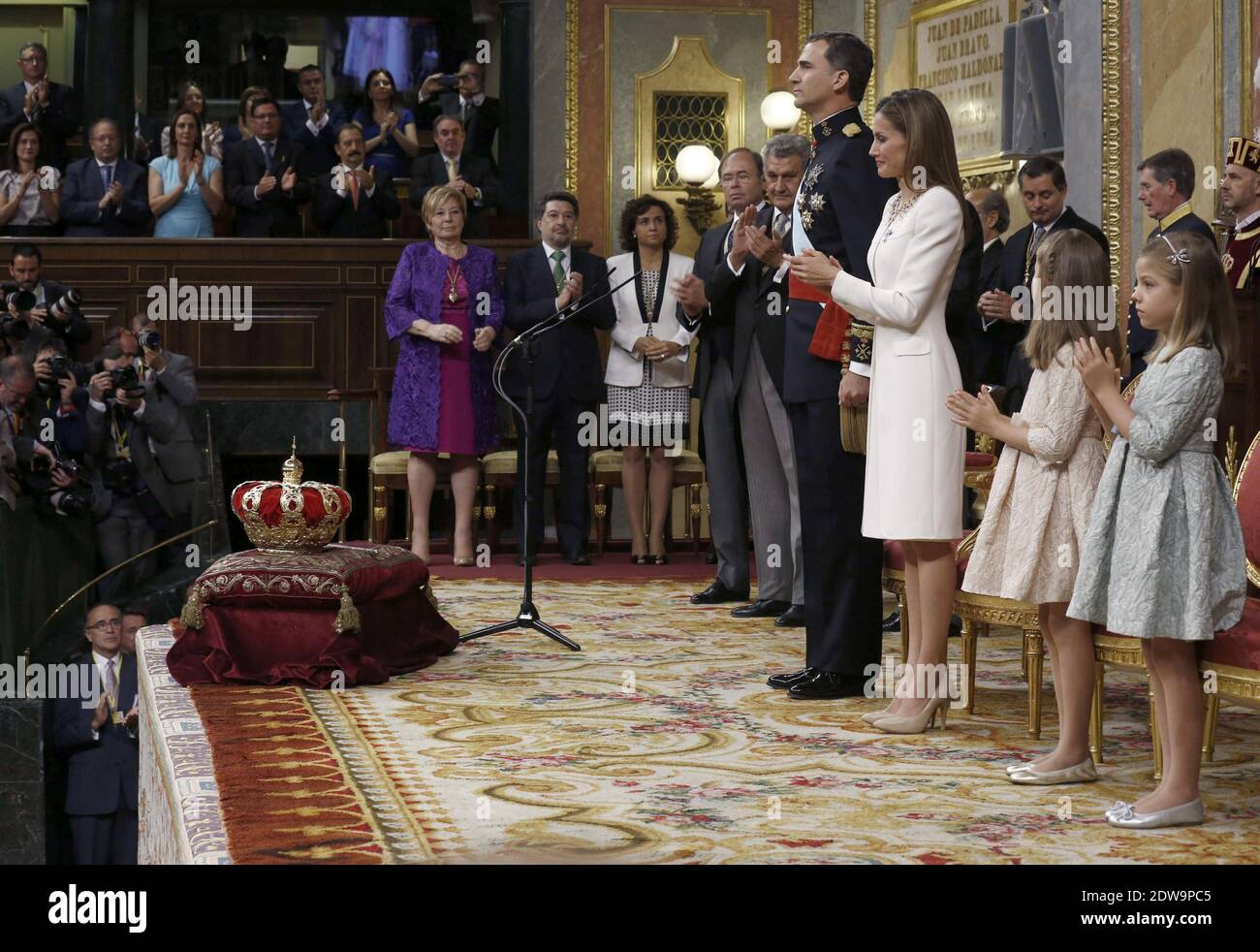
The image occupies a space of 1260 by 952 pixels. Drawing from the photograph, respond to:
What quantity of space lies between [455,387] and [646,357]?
916mm

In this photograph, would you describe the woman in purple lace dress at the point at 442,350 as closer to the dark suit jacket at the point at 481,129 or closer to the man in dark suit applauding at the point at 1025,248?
the man in dark suit applauding at the point at 1025,248

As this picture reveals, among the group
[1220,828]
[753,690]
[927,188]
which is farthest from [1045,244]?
[753,690]

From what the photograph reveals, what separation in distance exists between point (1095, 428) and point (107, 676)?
5.71 m

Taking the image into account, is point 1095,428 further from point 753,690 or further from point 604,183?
point 604,183

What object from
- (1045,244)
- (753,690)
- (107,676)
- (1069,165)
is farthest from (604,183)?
(1045,244)

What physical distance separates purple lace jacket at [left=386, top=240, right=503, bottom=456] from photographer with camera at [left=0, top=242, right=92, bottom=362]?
5.69 feet

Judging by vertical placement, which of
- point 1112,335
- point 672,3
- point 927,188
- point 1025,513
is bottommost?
point 1025,513

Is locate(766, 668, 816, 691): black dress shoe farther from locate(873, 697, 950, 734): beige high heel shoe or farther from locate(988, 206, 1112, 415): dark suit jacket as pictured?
locate(988, 206, 1112, 415): dark suit jacket

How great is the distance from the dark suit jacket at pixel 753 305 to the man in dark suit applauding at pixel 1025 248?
3.55 ft

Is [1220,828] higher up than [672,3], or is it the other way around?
[672,3]

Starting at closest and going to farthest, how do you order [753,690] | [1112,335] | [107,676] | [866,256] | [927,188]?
1. [1112,335]
2. [927,188]
3. [866,256]
4. [753,690]
5. [107,676]

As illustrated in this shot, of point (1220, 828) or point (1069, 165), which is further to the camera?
point (1069, 165)

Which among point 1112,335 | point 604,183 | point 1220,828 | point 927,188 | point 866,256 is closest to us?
point 1220,828

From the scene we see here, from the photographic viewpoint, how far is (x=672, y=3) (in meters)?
11.3
